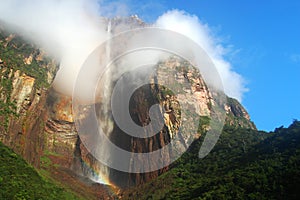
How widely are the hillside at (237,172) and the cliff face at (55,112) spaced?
16.1ft

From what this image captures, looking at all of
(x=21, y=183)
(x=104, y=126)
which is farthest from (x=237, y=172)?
(x=104, y=126)

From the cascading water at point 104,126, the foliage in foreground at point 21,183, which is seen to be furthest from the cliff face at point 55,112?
the foliage in foreground at point 21,183

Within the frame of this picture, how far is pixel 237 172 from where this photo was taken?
33.8 metres

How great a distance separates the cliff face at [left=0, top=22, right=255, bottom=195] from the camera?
4203cm

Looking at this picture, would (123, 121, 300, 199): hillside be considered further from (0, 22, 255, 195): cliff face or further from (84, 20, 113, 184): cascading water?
(84, 20, 113, 184): cascading water

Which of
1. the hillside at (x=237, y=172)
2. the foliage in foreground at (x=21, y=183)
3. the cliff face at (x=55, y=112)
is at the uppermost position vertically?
the cliff face at (x=55, y=112)

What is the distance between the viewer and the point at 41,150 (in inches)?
1817

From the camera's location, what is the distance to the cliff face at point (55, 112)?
42.0 m

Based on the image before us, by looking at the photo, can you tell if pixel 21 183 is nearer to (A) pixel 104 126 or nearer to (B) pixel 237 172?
(B) pixel 237 172

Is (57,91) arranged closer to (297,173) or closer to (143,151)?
(143,151)

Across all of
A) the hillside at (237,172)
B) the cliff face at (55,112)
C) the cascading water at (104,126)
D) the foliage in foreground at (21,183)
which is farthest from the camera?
the cascading water at (104,126)

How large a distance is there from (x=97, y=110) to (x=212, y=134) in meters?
20.1

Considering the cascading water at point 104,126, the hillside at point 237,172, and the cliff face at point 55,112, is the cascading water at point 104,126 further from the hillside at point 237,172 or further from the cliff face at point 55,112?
the hillside at point 237,172

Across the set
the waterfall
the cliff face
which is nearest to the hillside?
the cliff face
